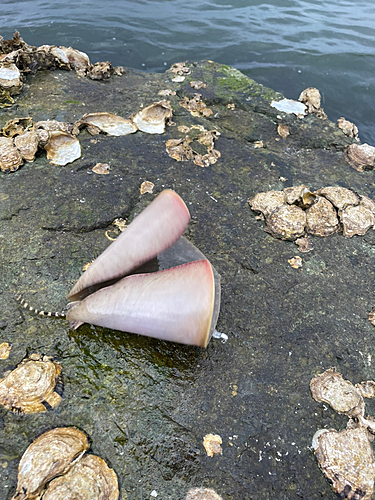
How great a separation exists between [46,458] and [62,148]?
2.79 m

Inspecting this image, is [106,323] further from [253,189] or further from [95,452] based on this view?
[253,189]

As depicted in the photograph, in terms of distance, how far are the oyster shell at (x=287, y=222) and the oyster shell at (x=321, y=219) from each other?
0.23 ft

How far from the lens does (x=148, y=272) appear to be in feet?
7.77

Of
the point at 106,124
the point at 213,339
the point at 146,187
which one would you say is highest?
the point at 106,124

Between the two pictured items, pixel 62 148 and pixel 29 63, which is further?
pixel 29 63

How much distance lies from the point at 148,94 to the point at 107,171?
1.94 meters

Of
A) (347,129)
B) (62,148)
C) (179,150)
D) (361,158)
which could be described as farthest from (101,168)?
(347,129)

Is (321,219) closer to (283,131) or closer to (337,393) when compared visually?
(337,393)

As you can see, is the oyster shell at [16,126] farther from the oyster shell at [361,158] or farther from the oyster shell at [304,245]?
the oyster shell at [361,158]

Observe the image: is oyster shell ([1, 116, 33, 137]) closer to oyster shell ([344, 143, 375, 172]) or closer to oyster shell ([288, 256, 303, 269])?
oyster shell ([288, 256, 303, 269])

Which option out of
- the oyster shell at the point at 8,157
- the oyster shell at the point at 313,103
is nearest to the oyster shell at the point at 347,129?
the oyster shell at the point at 313,103

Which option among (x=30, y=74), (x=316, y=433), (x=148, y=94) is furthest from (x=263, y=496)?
(x=30, y=74)

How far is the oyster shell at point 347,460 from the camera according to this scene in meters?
1.90

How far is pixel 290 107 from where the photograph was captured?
189 inches
